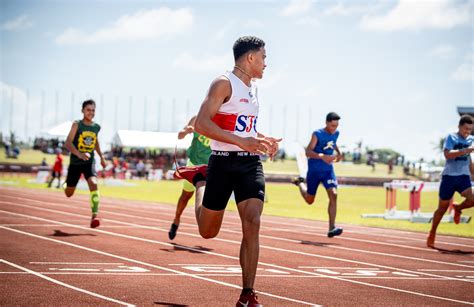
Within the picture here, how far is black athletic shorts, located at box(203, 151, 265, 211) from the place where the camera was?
7.30m

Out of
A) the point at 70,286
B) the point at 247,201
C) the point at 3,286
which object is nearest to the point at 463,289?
the point at 247,201

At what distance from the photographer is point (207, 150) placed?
1265cm

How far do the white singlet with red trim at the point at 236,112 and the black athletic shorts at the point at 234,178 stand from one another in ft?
0.30

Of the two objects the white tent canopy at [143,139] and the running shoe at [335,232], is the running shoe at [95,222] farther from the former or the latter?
the white tent canopy at [143,139]

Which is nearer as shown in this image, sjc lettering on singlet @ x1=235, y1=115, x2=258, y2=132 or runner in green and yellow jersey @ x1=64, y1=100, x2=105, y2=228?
sjc lettering on singlet @ x1=235, y1=115, x2=258, y2=132

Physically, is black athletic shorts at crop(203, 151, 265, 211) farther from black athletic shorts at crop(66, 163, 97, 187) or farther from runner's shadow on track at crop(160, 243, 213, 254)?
black athletic shorts at crop(66, 163, 97, 187)

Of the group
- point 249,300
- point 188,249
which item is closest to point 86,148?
point 188,249

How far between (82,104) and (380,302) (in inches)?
356

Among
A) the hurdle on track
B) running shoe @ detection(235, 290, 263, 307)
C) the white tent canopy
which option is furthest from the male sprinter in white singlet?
the white tent canopy

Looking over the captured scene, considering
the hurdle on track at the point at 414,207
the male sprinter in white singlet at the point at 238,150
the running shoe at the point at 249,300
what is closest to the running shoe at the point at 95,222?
the male sprinter in white singlet at the point at 238,150

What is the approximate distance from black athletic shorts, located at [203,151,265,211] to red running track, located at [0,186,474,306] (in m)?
1.02

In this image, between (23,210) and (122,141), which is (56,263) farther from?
(122,141)

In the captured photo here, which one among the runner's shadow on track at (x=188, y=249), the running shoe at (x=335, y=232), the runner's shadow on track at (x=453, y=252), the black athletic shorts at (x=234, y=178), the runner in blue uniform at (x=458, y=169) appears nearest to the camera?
the black athletic shorts at (x=234, y=178)

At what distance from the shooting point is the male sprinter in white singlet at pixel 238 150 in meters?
7.16
